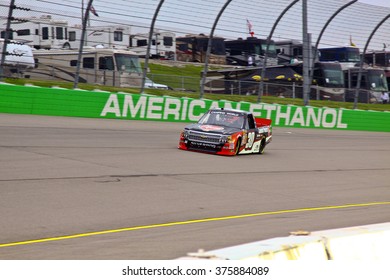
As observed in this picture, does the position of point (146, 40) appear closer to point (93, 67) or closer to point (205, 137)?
point (93, 67)

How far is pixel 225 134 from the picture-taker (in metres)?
18.8

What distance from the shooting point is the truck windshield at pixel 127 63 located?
96.7 feet

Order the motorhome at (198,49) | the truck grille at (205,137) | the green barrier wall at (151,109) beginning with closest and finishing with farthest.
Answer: the truck grille at (205,137) < the green barrier wall at (151,109) < the motorhome at (198,49)

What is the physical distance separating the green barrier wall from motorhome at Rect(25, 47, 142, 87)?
109cm

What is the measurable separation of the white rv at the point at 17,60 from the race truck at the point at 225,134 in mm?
6419

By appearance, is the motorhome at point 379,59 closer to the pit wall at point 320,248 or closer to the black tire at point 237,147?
the black tire at point 237,147

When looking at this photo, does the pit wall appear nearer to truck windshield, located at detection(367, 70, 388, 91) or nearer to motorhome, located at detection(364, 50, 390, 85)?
truck windshield, located at detection(367, 70, 388, 91)

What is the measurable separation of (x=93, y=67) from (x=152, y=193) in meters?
17.6

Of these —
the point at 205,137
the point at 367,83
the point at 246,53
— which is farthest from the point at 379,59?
the point at 205,137

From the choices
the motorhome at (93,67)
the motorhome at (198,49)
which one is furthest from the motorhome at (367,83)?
the motorhome at (93,67)

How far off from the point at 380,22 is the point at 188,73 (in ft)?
28.9

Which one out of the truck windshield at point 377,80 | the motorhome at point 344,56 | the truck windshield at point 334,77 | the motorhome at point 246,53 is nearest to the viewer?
the motorhome at point 246,53

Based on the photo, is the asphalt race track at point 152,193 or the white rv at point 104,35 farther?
the white rv at point 104,35

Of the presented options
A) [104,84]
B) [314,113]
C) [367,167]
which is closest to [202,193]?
[367,167]
